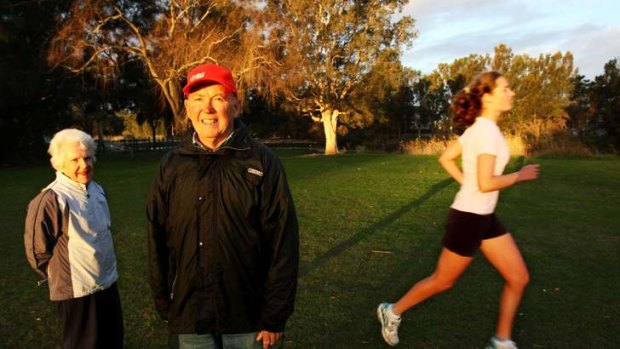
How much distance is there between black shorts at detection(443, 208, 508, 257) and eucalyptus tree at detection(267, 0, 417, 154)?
102 ft

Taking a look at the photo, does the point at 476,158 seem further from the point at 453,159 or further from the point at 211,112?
the point at 211,112

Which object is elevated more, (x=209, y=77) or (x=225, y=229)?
(x=209, y=77)

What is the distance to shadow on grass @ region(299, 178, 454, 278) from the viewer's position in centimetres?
616

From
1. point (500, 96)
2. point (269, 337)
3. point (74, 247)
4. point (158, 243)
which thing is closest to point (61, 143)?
point (74, 247)

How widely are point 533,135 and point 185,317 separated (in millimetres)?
32541

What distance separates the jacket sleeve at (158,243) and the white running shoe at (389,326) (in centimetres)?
201

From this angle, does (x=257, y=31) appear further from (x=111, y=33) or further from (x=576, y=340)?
(x=576, y=340)

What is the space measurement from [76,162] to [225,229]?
1.52 m

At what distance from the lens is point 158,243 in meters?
2.62

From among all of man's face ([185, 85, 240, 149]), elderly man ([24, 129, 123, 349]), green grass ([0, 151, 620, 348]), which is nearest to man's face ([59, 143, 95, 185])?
elderly man ([24, 129, 123, 349])

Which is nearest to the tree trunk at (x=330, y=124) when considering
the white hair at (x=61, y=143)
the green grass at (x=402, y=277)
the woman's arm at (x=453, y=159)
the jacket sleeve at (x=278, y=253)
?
the green grass at (x=402, y=277)

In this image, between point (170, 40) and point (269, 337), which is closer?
point (269, 337)

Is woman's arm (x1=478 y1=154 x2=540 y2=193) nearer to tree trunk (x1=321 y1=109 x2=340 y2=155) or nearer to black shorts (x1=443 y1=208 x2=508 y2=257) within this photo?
black shorts (x1=443 y1=208 x2=508 y2=257)

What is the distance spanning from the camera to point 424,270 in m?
5.91
